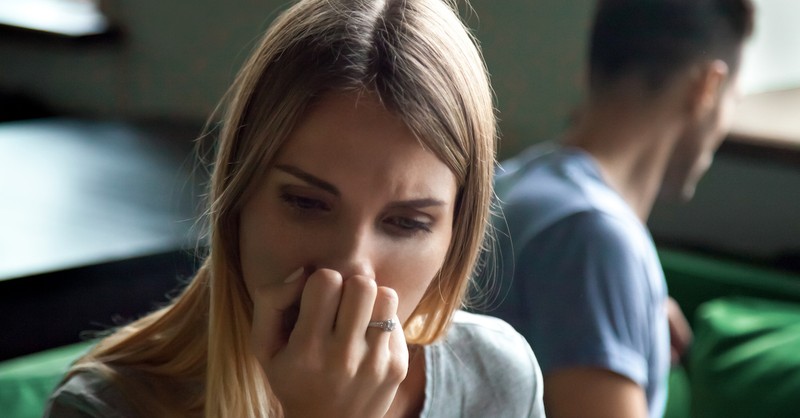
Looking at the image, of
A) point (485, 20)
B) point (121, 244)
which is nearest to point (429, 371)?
point (485, 20)

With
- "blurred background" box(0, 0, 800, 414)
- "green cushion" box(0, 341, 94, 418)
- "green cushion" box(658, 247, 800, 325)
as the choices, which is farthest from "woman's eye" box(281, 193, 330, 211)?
"green cushion" box(658, 247, 800, 325)

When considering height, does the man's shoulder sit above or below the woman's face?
below

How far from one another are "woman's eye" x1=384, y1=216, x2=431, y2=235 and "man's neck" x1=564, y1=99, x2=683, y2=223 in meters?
0.40

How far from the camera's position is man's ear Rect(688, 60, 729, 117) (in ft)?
2.87

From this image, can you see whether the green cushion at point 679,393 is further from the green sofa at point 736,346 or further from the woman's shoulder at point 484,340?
the woman's shoulder at point 484,340

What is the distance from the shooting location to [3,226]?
1.06m

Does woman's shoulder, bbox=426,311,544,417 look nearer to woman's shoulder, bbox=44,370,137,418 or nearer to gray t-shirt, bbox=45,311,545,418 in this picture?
gray t-shirt, bbox=45,311,545,418

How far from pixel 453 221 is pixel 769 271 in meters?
0.79

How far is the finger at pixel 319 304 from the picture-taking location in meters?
0.45

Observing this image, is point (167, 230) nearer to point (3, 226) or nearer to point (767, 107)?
point (3, 226)

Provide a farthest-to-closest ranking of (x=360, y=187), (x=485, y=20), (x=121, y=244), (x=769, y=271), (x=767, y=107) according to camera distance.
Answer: (x=767, y=107) < (x=769, y=271) < (x=121, y=244) < (x=485, y=20) < (x=360, y=187)

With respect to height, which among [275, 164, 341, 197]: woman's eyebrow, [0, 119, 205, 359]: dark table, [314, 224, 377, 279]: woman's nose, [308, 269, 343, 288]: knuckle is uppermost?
[275, 164, 341, 197]: woman's eyebrow

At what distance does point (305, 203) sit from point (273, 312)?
5cm

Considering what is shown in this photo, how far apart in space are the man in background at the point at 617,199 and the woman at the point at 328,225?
0.53 ft
